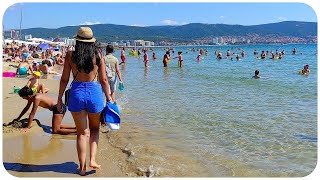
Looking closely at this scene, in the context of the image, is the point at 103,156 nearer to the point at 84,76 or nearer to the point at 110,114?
the point at 110,114

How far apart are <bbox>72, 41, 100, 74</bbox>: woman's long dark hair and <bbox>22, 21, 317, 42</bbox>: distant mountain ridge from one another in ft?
376

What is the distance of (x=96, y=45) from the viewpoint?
409 cm

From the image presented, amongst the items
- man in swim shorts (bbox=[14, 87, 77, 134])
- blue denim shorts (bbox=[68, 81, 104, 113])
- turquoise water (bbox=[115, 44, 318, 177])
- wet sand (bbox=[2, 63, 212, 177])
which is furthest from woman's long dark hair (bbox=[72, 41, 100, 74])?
man in swim shorts (bbox=[14, 87, 77, 134])

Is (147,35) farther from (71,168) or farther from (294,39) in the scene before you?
(71,168)

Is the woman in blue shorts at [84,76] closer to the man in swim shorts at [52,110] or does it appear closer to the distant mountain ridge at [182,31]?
the man in swim shorts at [52,110]

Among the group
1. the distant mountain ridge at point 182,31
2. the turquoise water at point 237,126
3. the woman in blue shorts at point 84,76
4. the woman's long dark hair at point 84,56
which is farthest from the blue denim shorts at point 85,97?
the distant mountain ridge at point 182,31

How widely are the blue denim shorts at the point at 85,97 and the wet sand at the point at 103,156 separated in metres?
0.75

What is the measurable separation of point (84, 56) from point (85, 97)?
411 mm

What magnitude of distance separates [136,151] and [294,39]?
13511 centimetres

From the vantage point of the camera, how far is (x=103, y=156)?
4.98 metres

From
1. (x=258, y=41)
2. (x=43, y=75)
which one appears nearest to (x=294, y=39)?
(x=258, y=41)

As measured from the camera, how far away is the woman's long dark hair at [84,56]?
13.0 feet

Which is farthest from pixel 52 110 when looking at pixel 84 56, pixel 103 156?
pixel 84 56

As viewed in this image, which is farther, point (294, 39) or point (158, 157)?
point (294, 39)
